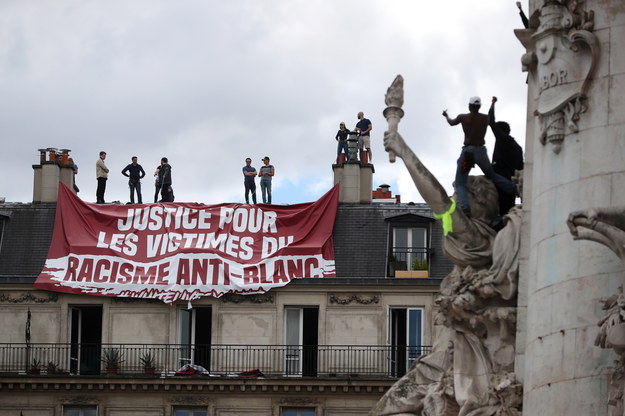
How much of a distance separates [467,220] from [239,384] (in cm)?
4390

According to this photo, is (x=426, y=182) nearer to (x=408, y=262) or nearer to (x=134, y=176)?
(x=408, y=262)

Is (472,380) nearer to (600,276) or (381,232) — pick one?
(600,276)

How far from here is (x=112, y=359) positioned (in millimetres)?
78375

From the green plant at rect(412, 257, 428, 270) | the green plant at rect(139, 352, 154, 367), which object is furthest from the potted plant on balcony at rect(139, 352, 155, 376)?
the green plant at rect(412, 257, 428, 270)

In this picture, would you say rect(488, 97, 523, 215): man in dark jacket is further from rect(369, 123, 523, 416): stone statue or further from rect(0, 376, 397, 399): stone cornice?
rect(0, 376, 397, 399): stone cornice

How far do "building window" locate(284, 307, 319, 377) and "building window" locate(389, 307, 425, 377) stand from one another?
270 cm

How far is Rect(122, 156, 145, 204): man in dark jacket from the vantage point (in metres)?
85.7

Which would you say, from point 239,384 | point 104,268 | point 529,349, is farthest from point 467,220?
point 104,268

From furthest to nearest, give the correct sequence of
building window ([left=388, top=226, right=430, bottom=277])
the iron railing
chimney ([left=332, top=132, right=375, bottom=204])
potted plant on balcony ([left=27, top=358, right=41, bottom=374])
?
chimney ([left=332, top=132, right=375, bottom=204]) < building window ([left=388, top=226, right=430, bottom=277]) < potted plant on balcony ([left=27, top=358, right=41, bottom=374]) < the iron railing

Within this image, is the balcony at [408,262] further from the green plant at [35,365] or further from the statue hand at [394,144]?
Result: the statue hand at [394,144]

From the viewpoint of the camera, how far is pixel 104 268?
82438mm

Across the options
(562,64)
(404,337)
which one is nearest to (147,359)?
(404,337)

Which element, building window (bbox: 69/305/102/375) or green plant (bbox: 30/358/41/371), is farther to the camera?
building window (bbox: 69/305/102/375)

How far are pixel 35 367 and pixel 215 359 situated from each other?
6200 mm
